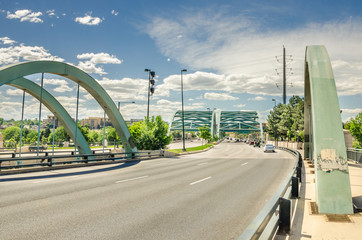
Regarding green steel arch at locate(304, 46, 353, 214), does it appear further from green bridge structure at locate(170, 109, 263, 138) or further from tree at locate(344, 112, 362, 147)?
green bridge structure at locate(170, 109, 263, 138)

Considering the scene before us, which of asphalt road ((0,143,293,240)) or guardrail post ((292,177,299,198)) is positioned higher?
guardrail post ((292,177,299,198))

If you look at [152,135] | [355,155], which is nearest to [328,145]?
[355,155]

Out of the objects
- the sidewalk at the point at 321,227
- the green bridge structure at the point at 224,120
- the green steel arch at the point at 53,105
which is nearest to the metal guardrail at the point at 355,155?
the sidewalk at the point at 321,227

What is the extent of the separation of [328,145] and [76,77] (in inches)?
654

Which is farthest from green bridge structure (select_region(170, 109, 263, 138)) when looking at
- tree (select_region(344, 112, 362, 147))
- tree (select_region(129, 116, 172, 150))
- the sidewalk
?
the sidewalk

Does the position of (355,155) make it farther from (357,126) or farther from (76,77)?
(357,126)

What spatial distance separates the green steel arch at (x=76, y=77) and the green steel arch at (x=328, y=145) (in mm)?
14933

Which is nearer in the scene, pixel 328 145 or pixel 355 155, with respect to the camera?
pixel 328 145

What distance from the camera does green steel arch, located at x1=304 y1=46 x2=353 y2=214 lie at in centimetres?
641

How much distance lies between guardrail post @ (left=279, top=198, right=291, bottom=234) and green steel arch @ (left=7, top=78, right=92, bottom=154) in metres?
17.8

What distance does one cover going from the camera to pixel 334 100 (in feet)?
23.7

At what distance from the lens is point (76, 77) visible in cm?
1823

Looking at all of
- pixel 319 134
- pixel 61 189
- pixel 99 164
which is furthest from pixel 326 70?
pixel 99 164

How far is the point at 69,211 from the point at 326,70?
8.51 metres
